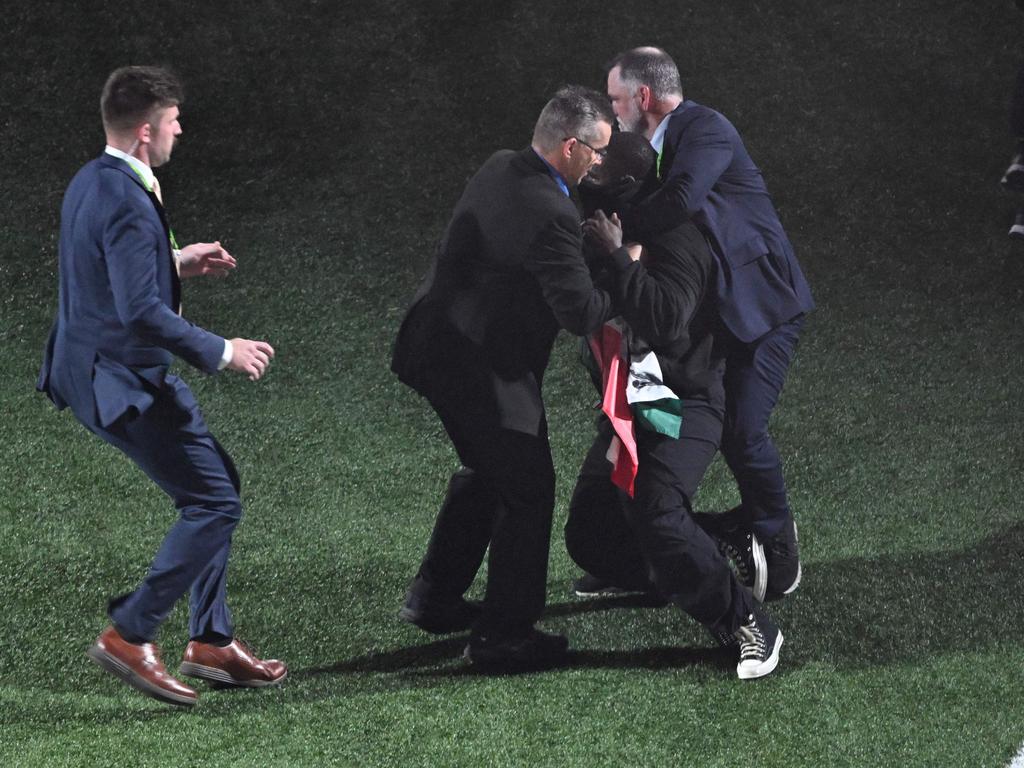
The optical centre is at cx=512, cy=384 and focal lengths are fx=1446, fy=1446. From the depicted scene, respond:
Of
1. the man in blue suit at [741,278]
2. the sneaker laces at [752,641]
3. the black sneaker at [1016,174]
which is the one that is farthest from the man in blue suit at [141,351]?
the black sneaker at [1016,174]

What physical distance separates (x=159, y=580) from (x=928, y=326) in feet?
13.6

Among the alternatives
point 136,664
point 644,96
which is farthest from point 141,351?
point 644,96

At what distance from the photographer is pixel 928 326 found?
Answer: 6.32 m

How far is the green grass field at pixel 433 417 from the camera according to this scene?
10.6 feet

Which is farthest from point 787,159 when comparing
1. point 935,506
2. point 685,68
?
point 935,506

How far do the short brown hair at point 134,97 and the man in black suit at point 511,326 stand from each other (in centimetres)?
72

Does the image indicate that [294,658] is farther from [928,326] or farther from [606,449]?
[928,326]

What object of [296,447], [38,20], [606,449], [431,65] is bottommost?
[296,447]

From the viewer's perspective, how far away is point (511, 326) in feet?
11.0

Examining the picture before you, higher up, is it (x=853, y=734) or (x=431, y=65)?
(x=431, y=65)

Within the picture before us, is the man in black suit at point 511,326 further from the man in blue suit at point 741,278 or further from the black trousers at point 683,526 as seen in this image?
the man in blue suit at point 741,278

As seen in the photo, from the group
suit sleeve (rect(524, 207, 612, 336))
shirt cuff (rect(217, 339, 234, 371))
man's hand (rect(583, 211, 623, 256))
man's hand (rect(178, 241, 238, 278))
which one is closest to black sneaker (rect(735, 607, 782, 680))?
suit sleeve (rect(524, 207, 612, 336))

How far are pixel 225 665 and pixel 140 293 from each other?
0.93m

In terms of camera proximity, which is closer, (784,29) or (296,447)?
(296,447)
